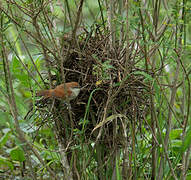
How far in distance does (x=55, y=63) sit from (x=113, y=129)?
595mm

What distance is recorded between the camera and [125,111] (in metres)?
2.08

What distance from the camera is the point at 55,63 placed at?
7.20 feet

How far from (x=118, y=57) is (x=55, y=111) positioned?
54 cm

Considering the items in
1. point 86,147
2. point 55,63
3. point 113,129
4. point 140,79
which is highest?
point 55,63

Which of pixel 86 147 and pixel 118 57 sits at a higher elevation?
Result: pixel 118 57

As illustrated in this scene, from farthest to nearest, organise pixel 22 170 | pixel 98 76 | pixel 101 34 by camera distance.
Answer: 1. pixel 22 170
2. pixel 101 34
3. pixel 98 76

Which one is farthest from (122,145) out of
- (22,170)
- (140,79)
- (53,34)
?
(22,170)

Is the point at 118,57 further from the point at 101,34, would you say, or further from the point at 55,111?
the point at 55,111

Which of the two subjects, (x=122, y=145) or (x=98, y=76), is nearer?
(x=98, y=76)

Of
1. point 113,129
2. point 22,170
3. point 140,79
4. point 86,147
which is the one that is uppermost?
point 140,79

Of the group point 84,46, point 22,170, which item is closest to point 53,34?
point 84,46

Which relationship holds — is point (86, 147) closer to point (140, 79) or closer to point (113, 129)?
point (113, 129)

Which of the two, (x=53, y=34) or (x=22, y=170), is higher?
(x=53, y=34)

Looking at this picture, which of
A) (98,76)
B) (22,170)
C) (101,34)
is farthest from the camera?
(22,170)
